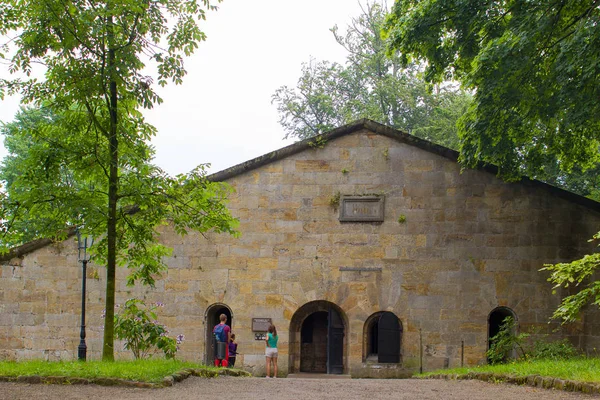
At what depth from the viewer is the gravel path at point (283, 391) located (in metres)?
10.7

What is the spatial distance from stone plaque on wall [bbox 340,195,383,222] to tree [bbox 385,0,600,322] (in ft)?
8.50

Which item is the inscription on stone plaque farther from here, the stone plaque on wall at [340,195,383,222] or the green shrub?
the green shrub

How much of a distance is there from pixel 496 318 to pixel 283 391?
9758 millimetres

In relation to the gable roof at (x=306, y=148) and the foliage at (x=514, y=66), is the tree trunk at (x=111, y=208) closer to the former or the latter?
the gable roof at (x=306, y=148)

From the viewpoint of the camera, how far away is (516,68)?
52.1ft

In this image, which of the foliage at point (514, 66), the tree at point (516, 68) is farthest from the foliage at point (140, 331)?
the foliage at point (514, 66)

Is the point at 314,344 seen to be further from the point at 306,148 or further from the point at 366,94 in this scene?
the point at 366,94

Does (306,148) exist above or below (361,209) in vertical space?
above

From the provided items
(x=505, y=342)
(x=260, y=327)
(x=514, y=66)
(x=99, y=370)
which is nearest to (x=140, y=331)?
(x=99, y=370)

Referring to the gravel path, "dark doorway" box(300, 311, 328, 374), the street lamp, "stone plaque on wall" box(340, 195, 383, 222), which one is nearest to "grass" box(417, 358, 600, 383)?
the gravel path

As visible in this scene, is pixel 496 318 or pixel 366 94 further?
pixel 366 94

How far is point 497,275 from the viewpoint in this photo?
1958 cm

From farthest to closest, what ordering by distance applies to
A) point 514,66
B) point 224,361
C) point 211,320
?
1. point 211,320
2. point 224,361
3. point 514,66

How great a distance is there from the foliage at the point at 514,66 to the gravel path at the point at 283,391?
6.18m
